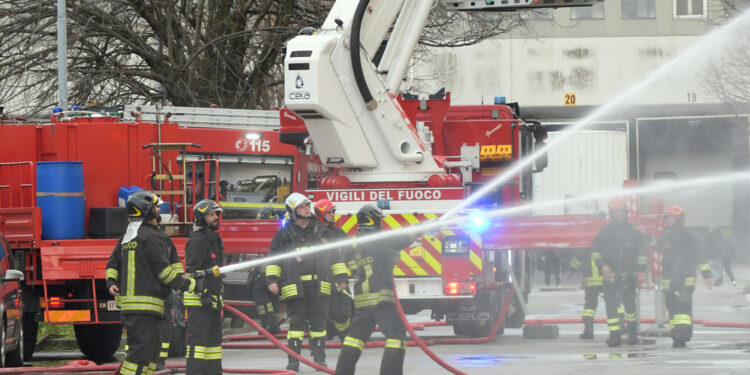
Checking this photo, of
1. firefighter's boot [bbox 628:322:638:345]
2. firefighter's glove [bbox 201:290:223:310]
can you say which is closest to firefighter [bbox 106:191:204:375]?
firefighter's glove [bbox 201:290:223:310]

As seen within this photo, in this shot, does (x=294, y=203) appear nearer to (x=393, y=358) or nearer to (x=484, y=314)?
(x=393, y=358)

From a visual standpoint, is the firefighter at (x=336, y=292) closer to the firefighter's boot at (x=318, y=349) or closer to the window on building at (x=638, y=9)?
the firefighter's boot at (x=318, y=349)

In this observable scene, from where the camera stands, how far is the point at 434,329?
57.4ft

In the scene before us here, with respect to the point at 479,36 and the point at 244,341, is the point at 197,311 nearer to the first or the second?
the point at 244,341

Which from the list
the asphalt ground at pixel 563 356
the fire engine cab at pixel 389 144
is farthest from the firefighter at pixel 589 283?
the fire engine cab at pixel 389 144

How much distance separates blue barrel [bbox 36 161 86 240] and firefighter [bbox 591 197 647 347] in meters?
5.40

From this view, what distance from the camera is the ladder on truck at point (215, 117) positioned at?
16734 millimetres

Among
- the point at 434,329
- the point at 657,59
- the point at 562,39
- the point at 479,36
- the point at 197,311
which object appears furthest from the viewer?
the point at 562,39

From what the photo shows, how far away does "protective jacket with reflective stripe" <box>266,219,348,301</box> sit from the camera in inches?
471

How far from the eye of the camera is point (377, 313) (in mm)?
10211

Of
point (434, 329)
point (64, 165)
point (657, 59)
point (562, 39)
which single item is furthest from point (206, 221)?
point (562, 39)

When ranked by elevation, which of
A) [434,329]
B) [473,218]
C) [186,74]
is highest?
[186,74]

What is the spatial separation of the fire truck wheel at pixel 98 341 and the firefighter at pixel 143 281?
435 cm

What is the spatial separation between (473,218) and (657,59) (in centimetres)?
2107
